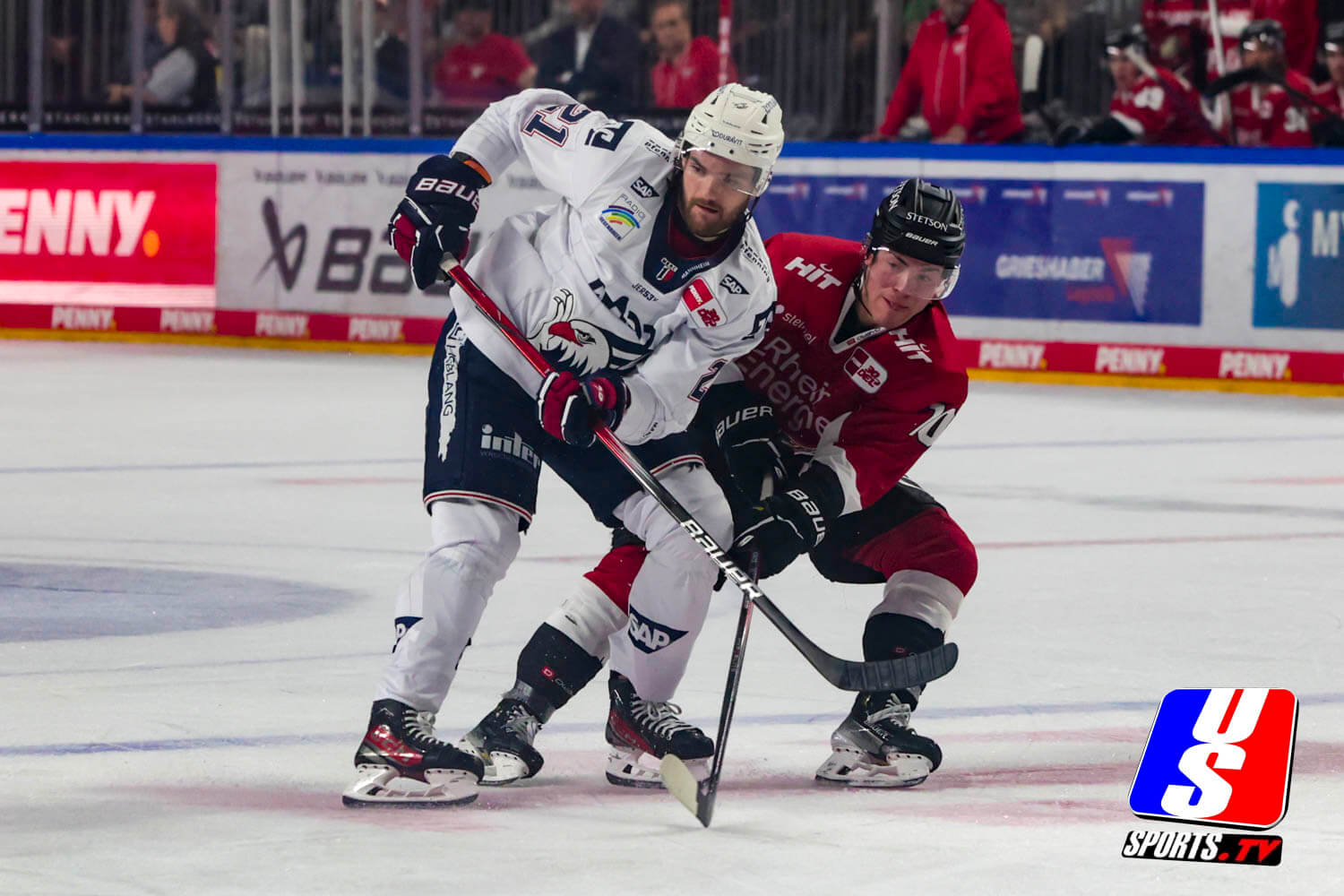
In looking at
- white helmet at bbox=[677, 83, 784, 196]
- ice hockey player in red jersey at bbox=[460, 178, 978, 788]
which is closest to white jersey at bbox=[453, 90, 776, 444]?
white helmet at bbox=[677, 83, 784, 196]

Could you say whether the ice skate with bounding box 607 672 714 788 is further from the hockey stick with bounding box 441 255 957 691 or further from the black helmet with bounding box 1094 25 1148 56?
the black helmet with bounding box 1094 25 1148 56

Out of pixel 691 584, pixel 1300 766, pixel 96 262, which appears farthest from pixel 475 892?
pixel 96 262

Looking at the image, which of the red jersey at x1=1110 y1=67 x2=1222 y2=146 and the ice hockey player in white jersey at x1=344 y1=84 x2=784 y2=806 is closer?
the ice hockey player in white jersey at x1=344 y1=84 x2=784 y2=806

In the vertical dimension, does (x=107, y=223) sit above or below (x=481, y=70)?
below

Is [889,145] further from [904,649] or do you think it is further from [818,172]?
[904,649]

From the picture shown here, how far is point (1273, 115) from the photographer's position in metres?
10.7

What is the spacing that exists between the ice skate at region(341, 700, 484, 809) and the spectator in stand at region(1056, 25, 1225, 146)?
7.53 metres

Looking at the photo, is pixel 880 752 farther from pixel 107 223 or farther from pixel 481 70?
pixel 107 223

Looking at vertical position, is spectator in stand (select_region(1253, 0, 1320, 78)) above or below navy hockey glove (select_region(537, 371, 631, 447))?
above

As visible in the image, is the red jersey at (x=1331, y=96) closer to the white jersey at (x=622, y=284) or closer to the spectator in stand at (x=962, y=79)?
the spectator in stand at (x=962, y=79)

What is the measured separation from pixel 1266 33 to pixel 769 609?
7379 millimetres

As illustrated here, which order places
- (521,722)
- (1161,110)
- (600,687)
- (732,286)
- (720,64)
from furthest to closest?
(720,64) → (1161,110) → (600,687) → (521,722) → (732,286)

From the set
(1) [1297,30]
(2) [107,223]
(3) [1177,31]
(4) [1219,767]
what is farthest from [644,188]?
(2) [107,223]

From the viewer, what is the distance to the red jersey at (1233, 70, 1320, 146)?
10578mm
